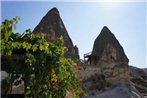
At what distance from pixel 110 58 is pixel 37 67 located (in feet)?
103

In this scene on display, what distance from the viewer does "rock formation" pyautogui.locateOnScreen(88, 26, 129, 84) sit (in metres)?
36.4

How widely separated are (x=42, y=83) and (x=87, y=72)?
90.1 ft

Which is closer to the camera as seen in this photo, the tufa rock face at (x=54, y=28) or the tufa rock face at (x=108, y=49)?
the tufa rock face at (x=54, y=28)

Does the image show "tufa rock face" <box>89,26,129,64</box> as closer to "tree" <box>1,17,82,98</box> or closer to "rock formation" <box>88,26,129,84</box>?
"rock formation" <box>88,26,129,84</box>

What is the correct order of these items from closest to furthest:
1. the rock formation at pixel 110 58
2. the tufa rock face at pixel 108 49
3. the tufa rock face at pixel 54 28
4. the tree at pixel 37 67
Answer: the tree at pixel 37 67
the rock formation at pixel 110 58
the tufa rock face at pixel 54 28
the tufa rock face at pixel 108 49

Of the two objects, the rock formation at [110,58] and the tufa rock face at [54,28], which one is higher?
the tufa rock face at [54,28]

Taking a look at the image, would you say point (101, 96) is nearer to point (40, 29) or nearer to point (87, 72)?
point (87, 72)

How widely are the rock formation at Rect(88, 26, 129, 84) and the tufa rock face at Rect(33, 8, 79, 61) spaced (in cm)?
323

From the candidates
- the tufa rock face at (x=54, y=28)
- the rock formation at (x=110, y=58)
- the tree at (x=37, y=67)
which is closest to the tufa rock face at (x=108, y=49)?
the rock formation at (x=110, y=58)

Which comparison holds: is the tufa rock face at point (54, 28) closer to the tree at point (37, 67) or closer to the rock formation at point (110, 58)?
the rock formation at point (110, 58)

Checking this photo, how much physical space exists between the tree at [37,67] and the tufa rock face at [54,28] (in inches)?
1130

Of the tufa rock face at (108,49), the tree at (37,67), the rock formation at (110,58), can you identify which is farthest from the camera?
the tufa rock face at (108,49)

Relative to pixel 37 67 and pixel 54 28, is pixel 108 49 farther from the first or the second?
pixel 37 67

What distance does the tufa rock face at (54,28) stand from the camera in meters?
37.3
